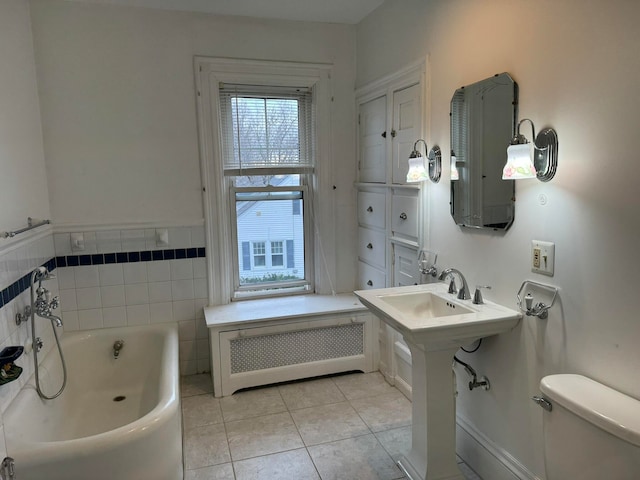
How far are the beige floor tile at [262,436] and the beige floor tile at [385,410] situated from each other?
0.44m

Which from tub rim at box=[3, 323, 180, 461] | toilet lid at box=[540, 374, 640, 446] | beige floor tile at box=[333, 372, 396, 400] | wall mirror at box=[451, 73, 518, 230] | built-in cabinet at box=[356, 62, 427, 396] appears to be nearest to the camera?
toilet lid at box=[540, 374, 640, 446]

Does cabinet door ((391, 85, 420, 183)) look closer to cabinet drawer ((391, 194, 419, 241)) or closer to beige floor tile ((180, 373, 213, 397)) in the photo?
cabinet drawer ((391, 194, 419, 241))

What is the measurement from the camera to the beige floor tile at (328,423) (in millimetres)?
2602

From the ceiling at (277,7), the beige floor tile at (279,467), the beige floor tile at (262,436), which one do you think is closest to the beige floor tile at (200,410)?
the beige floor tile at (262,436)

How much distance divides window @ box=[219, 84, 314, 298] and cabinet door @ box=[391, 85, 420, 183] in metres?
0.79

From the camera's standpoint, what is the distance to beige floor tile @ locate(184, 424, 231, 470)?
2.40 m

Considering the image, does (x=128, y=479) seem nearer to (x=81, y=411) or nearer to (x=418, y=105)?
(x=81, y=411)

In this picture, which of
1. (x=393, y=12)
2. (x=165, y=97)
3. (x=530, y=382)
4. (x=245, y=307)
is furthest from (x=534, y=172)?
(x=165, y=97)

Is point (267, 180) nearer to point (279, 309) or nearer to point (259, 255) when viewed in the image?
point (259, 255)

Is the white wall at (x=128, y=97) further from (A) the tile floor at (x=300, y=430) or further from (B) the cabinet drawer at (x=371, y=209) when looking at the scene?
(A) the tile floor at (x=300, y=430)

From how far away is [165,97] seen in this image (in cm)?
308

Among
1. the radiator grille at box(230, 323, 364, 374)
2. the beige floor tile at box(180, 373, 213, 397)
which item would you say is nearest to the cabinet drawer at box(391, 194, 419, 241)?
the radiator grille at box(230, 323, 364, 374)

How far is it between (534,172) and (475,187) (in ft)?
1.50

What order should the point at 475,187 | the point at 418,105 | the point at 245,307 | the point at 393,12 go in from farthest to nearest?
the point at 245,307 → the point at 393,12 → the point at 418,105 → the point at 475,187
